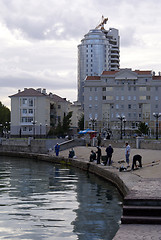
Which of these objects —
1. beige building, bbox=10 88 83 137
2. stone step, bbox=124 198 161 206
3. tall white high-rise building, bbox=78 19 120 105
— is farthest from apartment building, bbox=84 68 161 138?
stone step, bbox=124 198 161 206

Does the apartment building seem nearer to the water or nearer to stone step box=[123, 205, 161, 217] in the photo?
the water

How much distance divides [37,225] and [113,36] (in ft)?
556

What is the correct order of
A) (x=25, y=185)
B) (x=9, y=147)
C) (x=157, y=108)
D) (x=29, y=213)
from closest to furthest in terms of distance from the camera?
(x=29, y=213), (x=25, y=185), (x=9, y=147), (x=157, y=108)

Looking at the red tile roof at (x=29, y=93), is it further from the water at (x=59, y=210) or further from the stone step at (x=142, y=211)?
the stone step at (x=142, y=211)

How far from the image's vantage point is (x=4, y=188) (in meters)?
25.0

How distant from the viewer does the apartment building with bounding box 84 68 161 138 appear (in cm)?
10469

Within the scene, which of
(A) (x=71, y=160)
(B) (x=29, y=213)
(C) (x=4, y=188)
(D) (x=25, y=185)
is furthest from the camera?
(A) (x=71, y=160)

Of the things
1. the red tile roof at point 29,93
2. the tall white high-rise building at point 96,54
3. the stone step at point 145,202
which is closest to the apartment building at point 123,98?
the red tile roof at point 29,93

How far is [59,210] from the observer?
1769 cm

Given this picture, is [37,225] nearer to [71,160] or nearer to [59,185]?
[59,185]

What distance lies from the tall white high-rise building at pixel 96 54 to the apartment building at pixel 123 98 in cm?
6311

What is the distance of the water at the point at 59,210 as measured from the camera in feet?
45.5

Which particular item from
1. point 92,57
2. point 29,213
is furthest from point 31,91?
point 29,213

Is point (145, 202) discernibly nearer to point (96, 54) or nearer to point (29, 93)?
point (29, 93)
